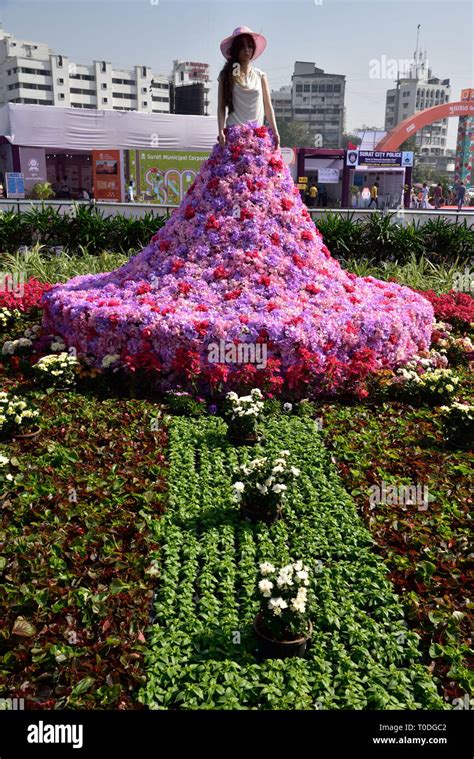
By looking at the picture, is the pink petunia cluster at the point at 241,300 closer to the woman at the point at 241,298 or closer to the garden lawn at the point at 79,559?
the woman at the point at 241,298

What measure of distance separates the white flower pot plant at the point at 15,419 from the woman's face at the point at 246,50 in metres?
4.64

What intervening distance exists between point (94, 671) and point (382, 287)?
653 cm

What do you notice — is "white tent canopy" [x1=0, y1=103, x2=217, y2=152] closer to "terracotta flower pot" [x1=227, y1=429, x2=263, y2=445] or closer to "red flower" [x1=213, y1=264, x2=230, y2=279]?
"red flower" [x1=213, y1=264, x2=230, y2=279]

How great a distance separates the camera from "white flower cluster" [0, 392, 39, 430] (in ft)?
18.8

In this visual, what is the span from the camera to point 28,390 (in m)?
6.96

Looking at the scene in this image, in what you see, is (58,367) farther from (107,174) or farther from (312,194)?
(312,194)

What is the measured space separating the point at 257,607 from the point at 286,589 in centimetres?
49

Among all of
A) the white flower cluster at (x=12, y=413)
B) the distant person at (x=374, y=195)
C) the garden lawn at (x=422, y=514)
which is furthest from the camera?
the distant person at (x=374, y=195)

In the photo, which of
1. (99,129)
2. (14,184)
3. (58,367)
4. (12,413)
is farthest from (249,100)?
(99,129)

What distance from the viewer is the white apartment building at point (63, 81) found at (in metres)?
111

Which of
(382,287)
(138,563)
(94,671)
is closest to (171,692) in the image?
(94,671)

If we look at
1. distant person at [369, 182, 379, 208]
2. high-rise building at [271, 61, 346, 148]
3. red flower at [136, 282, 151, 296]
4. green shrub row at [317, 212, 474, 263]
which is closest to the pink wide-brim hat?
red flower at [136, 282, 151, 296]

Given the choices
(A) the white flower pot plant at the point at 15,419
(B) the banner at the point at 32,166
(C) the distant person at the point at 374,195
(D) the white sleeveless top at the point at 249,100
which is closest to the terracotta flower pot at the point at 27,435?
(A) the white flower pot plant at the point at 15,419
